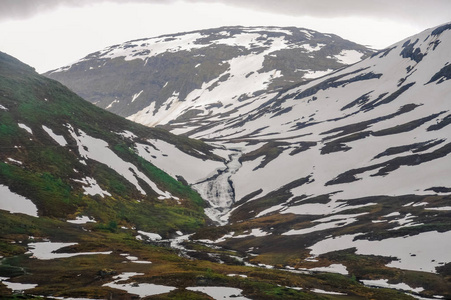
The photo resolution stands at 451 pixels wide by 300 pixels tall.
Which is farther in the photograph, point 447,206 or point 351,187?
point 351,187

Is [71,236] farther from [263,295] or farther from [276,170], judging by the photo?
[276,170]

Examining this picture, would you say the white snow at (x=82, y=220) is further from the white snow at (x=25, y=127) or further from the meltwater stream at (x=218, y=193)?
the meltwater stream at (x=218, y=193)

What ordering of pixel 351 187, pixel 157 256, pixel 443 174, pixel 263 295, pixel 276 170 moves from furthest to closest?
pixel 276 170 < pixel 351 187 < pixel 443 174 < pixel 157 256 < pixel 263 295

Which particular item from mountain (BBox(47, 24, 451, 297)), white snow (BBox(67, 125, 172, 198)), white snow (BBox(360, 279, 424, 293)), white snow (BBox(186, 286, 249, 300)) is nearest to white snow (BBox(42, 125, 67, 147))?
white snow (BBox(67, 125, 172, 198))

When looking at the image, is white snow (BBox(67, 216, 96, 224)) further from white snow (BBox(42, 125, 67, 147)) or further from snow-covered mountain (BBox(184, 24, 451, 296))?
white snow (BBox(42, 125, 67, 147))

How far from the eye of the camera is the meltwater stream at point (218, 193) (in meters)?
132

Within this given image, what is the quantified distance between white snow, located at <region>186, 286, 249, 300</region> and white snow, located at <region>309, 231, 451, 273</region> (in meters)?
31.3

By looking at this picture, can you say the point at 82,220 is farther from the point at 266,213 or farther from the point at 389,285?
the point at 389,285

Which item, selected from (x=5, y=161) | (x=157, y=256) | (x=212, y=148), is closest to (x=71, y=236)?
(x=157, y=256)

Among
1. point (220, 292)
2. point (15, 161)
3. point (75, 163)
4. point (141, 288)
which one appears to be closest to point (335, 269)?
point (220, 292)

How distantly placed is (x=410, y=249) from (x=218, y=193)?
270 feet

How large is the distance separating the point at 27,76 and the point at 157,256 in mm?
106711

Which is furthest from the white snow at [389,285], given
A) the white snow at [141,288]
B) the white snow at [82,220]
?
the white snow at [82,220]

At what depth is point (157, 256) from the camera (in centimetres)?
6675
